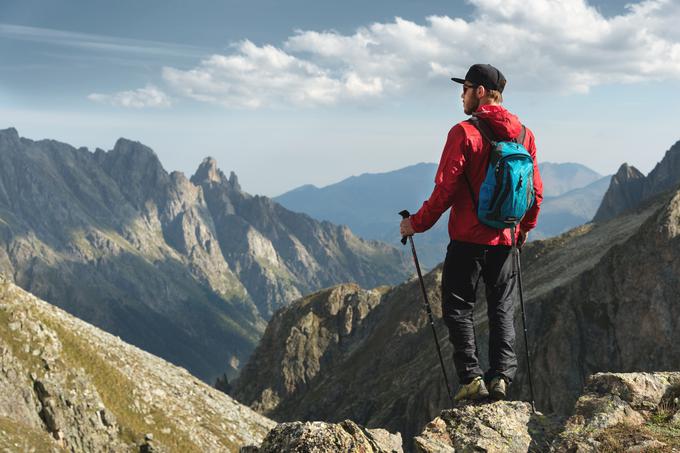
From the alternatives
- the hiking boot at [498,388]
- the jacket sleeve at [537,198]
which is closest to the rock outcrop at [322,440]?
the hiking boot at [498,388]

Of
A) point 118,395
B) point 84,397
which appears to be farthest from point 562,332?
point 84,397

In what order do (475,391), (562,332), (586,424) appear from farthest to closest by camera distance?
(562,332), (475,391), (586,424)

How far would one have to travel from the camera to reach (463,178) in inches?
382

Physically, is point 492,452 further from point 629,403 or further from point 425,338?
point 425,338

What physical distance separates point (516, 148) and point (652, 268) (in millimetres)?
66436

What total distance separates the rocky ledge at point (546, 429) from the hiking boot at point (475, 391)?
17 centimetres

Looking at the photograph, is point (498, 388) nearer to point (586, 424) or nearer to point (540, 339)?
point (586, 424)

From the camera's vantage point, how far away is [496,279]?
1037 cm

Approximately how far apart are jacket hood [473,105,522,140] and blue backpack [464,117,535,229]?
4.8 inches

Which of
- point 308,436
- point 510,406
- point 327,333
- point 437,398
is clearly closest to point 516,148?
point 510,406

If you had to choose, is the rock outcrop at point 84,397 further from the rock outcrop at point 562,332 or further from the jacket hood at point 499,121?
the rock outcrop at point 562,332

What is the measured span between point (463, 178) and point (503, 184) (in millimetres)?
704

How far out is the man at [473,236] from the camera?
31.3ft

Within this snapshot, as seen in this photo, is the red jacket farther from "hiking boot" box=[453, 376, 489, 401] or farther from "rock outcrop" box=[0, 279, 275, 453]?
"rock outcrop" box=[0, 279, 275, 453]
